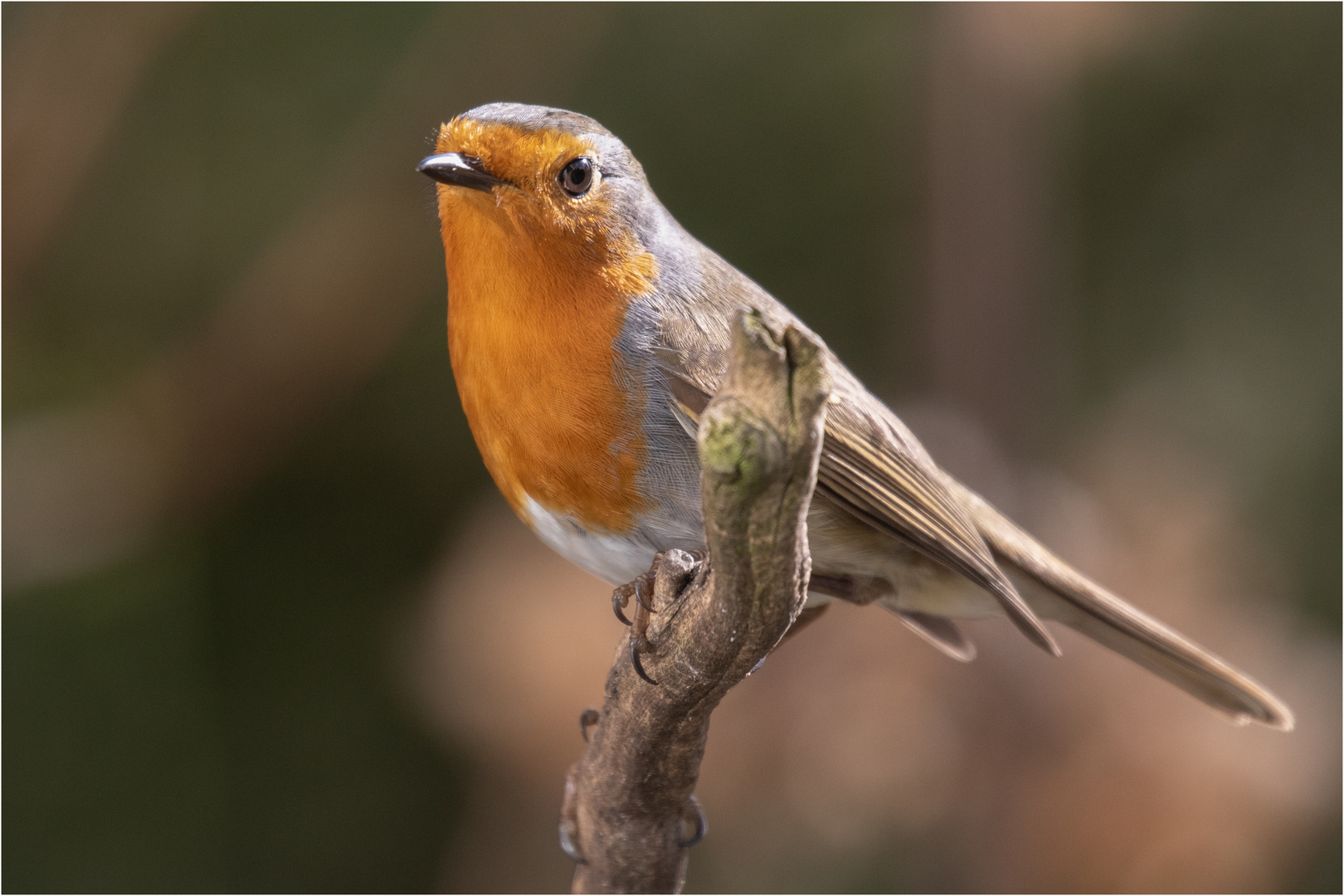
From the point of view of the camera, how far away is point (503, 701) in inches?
153

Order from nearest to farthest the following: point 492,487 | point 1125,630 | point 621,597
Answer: point 621,597
point 1125,630
point 492,487

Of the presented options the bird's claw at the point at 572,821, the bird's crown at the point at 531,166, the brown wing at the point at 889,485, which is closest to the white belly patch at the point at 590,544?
the brown wing at the point at 889,485

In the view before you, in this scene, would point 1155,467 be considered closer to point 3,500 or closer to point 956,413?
point 956,413

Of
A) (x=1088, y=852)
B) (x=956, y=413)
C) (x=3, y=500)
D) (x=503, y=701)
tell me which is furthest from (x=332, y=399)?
(x=1088, y=852)

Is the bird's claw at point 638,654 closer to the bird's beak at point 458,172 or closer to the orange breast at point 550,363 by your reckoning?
the orange breast at point 550,363

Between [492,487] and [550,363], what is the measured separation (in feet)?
8.35

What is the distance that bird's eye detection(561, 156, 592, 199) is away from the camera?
239 centimetres

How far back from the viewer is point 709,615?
1.76 meters

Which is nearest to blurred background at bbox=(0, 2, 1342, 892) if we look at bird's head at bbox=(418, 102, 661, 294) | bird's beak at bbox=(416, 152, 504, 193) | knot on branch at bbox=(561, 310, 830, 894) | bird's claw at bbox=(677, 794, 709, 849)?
bird's claw at bbox=(677, 794, 709, 849)

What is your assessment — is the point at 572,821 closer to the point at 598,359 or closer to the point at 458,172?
the point at 598,359

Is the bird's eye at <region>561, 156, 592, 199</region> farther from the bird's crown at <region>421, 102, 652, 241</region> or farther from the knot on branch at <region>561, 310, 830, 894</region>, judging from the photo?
the knot on branch at <region>561, 310, 830, 894</region>

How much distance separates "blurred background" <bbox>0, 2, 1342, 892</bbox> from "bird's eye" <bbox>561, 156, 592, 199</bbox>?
1798 millimetres

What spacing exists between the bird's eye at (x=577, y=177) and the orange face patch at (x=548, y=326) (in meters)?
0.02

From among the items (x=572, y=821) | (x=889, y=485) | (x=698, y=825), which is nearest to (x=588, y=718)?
(x=572, y=821)
